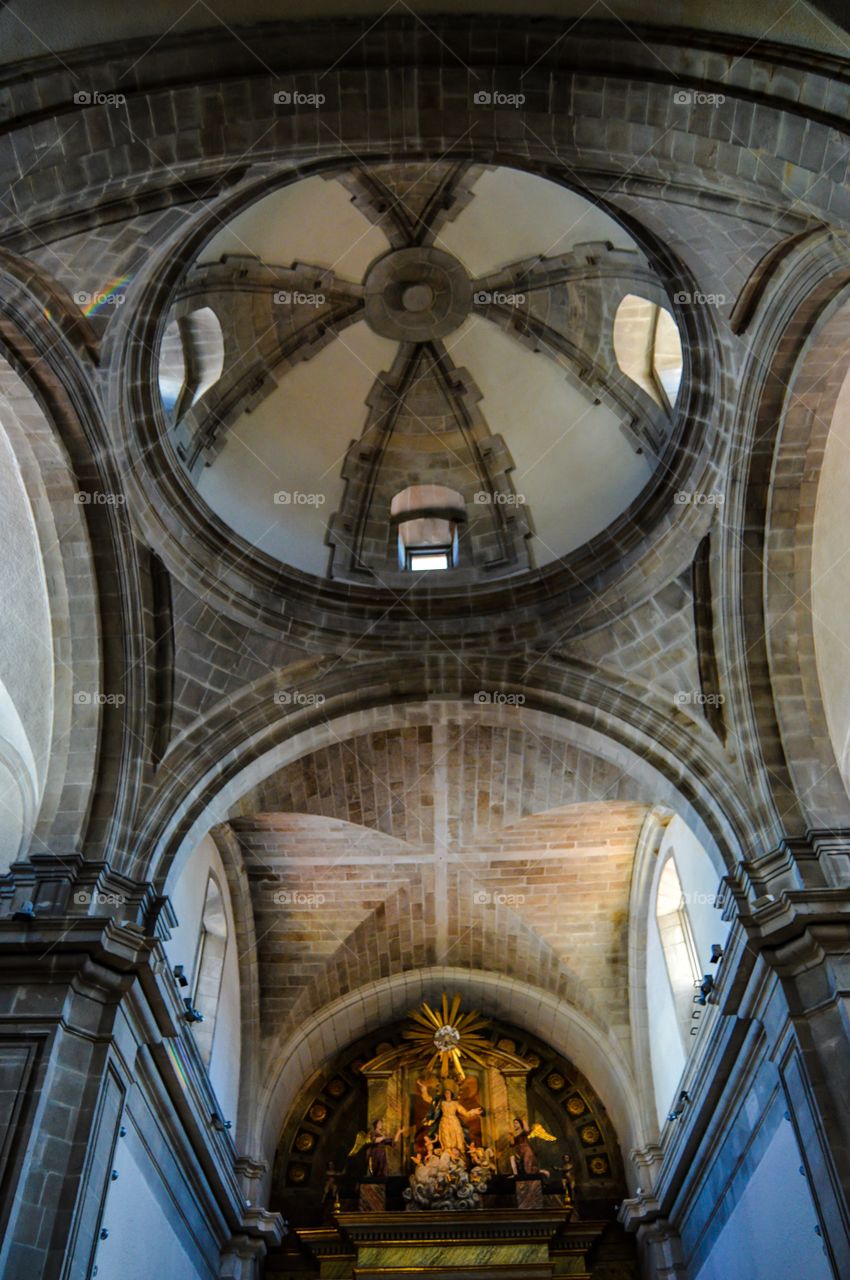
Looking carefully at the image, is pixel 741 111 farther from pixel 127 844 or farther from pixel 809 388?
pixel 127 844

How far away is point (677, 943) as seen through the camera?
13.9 metres

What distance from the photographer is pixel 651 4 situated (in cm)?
699

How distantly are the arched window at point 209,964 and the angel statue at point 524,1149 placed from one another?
4590mm

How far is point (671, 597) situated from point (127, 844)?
604 cm

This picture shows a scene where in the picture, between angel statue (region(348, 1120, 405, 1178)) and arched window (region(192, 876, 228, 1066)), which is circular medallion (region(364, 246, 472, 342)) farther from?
angel statue (region(348, 1120, 405, 1178))

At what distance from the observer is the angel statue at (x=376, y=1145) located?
14727 mm

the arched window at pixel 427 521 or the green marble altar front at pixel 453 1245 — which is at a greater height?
the arched window at pixel 427 521

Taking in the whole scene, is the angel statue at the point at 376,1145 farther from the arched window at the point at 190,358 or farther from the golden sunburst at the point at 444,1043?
the arched window at the point at 190,358

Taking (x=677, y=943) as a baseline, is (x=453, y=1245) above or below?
below

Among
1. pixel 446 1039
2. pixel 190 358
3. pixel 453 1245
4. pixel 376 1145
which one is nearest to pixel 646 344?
pixel 190 358

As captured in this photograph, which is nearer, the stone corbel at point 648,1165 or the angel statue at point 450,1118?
the stone corbel at point 648,1165

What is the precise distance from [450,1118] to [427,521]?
8.15 m

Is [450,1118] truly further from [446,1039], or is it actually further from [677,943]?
[677,943]

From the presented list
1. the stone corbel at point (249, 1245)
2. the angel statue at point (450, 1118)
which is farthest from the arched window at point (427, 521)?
the stone corbel at point (249, 1245)
